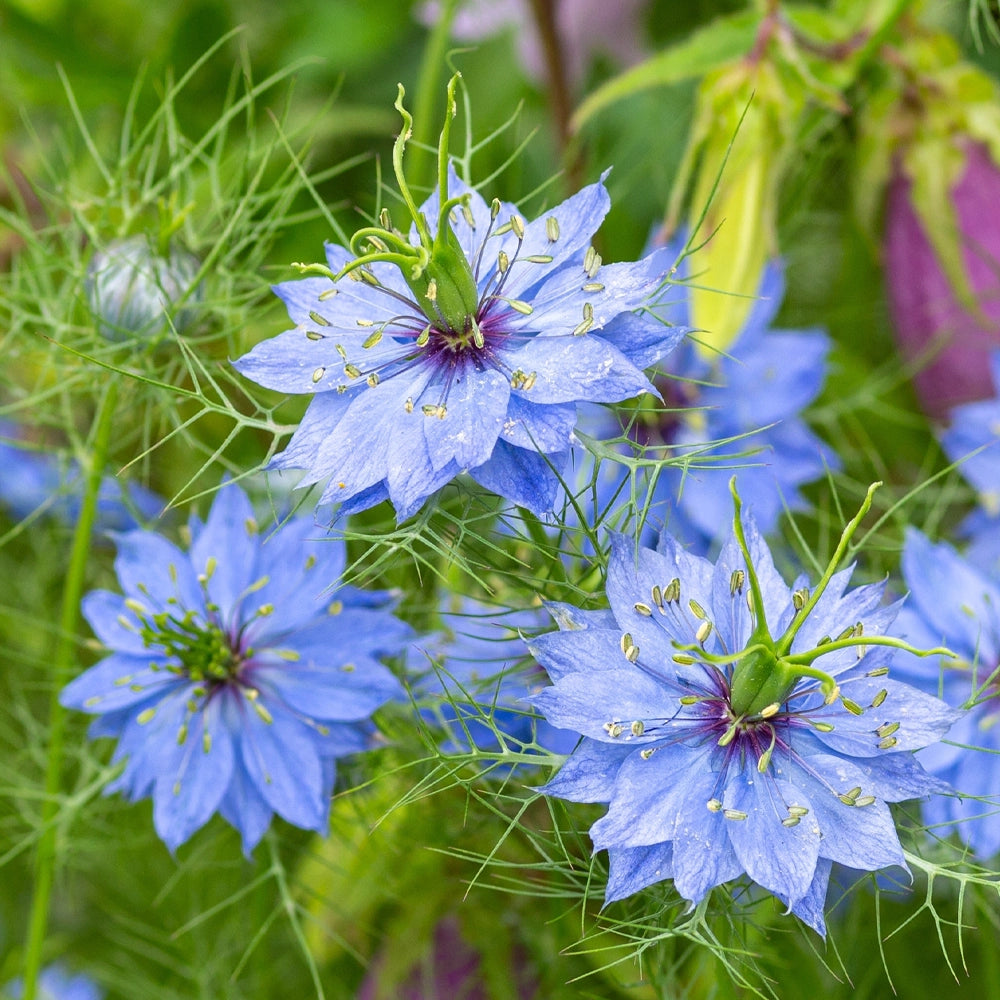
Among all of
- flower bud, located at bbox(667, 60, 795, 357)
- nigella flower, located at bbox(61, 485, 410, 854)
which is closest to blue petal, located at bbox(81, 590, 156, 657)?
nigella flower, located at bbox(61, 485, 410, 854)

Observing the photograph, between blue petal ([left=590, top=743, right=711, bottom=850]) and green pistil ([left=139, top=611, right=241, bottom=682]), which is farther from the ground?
green pistil ([left=139, top=611, right=241, bottom=682])

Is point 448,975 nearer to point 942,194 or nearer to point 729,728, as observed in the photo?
point 729,728

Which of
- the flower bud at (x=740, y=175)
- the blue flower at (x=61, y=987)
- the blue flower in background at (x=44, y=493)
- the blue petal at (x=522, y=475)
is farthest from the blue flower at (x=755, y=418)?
the blue flower at (x=61, y=987)

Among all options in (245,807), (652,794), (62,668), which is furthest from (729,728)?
(62,668)

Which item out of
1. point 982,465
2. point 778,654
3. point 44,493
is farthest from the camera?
point 44,493

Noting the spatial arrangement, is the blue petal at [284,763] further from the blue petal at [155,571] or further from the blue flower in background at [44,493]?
the blue flower in background at [44,493]

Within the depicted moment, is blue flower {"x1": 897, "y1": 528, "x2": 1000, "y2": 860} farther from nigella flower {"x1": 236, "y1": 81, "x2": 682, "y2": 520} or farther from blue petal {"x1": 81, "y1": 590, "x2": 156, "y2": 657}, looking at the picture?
blue petal {"x1": 81, "y1": 590, "x2": 156, "y2": 657}
